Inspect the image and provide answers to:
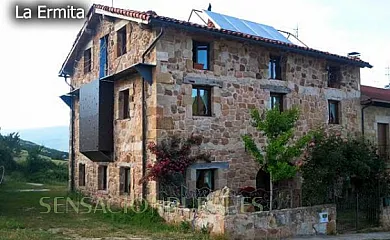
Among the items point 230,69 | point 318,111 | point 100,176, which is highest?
point 230,69

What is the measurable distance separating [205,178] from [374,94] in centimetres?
1120

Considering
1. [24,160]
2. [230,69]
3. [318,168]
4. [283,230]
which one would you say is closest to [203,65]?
[230,69]

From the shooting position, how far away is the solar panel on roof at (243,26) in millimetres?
18455

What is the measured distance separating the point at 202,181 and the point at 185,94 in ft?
9.95

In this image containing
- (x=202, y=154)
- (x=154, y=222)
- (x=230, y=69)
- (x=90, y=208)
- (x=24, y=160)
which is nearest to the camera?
(x=154, y=222)

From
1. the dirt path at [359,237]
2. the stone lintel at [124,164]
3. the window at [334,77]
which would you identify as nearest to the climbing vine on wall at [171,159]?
the stone lintel at [124,164]

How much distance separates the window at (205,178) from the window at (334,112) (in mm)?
6850

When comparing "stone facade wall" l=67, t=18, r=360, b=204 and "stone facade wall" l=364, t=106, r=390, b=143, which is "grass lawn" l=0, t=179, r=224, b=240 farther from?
"stone facade wall" l=364, t=106, r=390, b=143

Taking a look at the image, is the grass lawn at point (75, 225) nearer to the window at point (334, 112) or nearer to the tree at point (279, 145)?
the tree at point (279, 145)

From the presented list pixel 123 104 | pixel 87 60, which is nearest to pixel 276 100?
pixel 123 104

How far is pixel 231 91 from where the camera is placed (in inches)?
648

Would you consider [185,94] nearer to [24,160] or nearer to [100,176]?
[100,176]

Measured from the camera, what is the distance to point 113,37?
709 inches

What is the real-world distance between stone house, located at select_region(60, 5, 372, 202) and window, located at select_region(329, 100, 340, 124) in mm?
44
